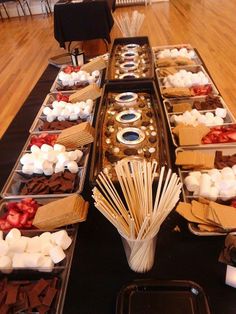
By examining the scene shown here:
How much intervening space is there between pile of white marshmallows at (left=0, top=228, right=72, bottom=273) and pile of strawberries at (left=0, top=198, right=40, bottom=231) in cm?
4

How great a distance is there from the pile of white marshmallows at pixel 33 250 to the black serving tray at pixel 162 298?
0.17 meters

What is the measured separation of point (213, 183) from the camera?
0.80 metres

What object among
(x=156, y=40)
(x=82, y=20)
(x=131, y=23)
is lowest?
(x=156, y=40)

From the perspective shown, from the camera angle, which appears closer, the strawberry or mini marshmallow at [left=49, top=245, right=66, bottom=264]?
mini marshmallow at [left=49, top=245, right=66, bottom=264]

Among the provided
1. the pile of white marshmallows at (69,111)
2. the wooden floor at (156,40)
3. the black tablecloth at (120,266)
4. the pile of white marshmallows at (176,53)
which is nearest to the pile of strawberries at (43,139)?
the pile of white marshmallows at (69,111)

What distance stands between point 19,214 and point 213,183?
527 millimetres

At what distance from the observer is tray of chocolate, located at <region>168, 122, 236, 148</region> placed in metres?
1.01

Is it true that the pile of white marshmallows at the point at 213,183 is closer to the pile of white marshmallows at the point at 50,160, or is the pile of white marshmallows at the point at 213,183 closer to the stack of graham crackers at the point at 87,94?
the pile of white marshmallows at the point at 50,160

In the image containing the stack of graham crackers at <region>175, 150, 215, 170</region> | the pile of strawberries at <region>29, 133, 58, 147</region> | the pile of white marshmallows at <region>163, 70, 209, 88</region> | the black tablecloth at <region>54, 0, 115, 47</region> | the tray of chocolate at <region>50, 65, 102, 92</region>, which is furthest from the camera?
the black tablecloth at <region>54, 0, 115, 47</region>

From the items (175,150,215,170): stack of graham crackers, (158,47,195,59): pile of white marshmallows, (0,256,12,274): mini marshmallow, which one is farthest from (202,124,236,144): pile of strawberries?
(158,47,195,59): pile of white marshmallows

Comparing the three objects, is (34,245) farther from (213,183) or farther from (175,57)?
(175,57)

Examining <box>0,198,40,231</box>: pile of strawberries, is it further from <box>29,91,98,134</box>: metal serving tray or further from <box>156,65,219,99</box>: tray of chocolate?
<box>156,65,219,99</box>: tray of chocolate

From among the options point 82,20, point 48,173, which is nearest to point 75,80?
point 48,173

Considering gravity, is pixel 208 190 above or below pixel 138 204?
below
